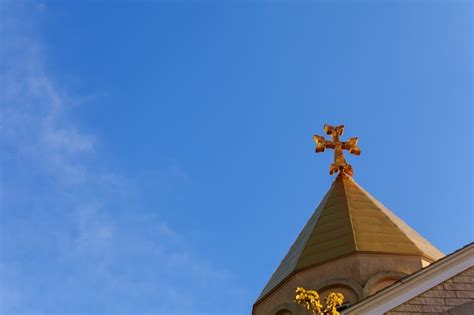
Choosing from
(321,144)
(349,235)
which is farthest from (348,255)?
(321,144)

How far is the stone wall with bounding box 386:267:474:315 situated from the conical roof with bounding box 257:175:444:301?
6.16 m

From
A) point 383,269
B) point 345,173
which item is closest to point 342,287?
point 383,269

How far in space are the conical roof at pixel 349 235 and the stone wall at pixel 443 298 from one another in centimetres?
616

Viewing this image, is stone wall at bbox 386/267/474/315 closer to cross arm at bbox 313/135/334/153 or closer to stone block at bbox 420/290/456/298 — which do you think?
stone block at bbox 420/290/456/298

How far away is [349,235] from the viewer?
59.7 feet

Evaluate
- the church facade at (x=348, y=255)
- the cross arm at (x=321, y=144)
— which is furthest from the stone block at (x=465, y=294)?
the cross arm at (x=321, y=144)

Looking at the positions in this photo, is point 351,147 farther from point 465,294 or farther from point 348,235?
point 465,294

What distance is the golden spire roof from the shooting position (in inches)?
701

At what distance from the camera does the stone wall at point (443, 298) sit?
11086 mm

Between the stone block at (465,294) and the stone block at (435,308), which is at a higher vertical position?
the stone block at (465,294)

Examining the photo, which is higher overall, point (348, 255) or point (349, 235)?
point (349, 235)

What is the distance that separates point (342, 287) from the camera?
17.2 m

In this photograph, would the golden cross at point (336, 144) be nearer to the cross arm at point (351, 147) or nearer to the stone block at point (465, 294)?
the cross arm at point (351, 147)

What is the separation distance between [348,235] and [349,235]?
2 cm
